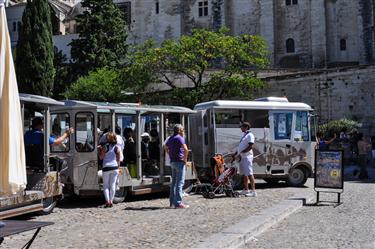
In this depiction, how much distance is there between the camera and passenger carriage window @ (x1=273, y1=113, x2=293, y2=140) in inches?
663

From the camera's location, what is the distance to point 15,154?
6.37 meters

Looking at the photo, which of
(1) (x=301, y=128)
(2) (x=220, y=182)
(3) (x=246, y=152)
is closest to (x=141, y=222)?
(2) (x=220, y=182)

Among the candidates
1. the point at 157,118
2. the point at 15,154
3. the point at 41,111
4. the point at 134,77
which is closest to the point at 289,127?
the point at 157,118

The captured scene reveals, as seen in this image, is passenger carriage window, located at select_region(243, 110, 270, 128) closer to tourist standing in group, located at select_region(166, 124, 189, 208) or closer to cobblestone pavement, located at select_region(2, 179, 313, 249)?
cobblestone pavement, located at select_region(2, 179, 313, 249)

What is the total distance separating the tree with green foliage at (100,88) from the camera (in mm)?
34750

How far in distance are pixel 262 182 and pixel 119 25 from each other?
28932 millimetres

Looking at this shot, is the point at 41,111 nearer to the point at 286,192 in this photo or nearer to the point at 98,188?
the point at 98,188

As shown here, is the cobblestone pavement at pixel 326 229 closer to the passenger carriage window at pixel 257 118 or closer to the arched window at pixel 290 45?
the passenger carriage window at pixel 257 118

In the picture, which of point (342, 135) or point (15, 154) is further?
point (342, 135)

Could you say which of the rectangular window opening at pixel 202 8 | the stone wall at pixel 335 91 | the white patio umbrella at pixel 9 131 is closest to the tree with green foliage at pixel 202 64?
the stone wall at pixel 335 91

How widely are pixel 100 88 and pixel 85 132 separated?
2241 cm

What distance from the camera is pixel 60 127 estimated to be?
14.1 meters

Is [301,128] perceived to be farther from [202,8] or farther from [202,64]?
[202,8]

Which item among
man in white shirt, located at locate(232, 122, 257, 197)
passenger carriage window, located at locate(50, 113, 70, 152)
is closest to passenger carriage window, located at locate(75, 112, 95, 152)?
passenger carriage window, located at locate(50, 113, 70, 152)
